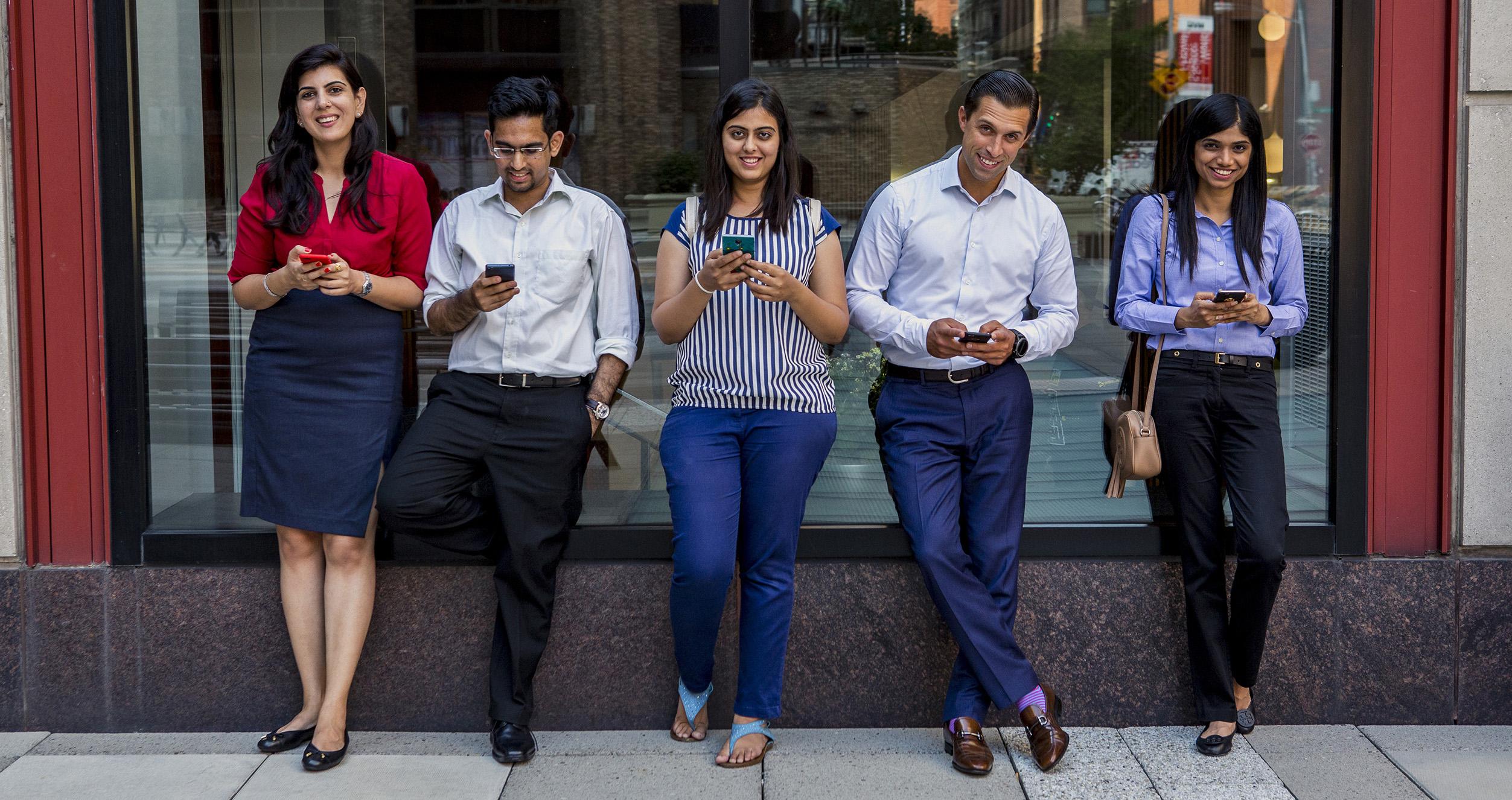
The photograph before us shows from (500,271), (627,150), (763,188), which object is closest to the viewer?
(500,271)

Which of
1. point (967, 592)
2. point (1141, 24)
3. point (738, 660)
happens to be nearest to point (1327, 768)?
point (967, 592)

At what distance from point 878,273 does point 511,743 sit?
1.77m

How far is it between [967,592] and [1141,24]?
236cm

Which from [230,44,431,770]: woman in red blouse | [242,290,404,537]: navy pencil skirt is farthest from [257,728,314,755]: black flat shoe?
[242,290,404,537]: navy pencil skirt

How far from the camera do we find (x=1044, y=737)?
3.86m

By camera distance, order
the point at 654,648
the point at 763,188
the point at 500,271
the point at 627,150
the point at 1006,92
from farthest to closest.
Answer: the point at 627,150 → the point at 654,648 → the point at 763,188 → the point at 1006,92 → the point at 500,271

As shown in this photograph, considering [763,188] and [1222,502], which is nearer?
[763,188]

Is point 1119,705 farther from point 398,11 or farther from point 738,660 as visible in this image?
point 398,11

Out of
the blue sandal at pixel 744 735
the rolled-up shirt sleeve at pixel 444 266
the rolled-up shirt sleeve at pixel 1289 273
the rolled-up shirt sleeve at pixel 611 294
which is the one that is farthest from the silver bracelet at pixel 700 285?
the rolled-up shirt sleeve at pixel 1289 273

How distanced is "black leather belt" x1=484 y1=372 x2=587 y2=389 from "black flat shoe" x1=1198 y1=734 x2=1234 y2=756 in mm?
2193

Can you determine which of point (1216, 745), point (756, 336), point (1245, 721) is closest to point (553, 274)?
point (756, 336)

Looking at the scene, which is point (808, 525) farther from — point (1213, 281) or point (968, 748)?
point (1213, 281)

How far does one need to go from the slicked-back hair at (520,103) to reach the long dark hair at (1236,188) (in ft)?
6.18

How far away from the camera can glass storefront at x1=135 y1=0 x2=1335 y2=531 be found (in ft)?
14.3
